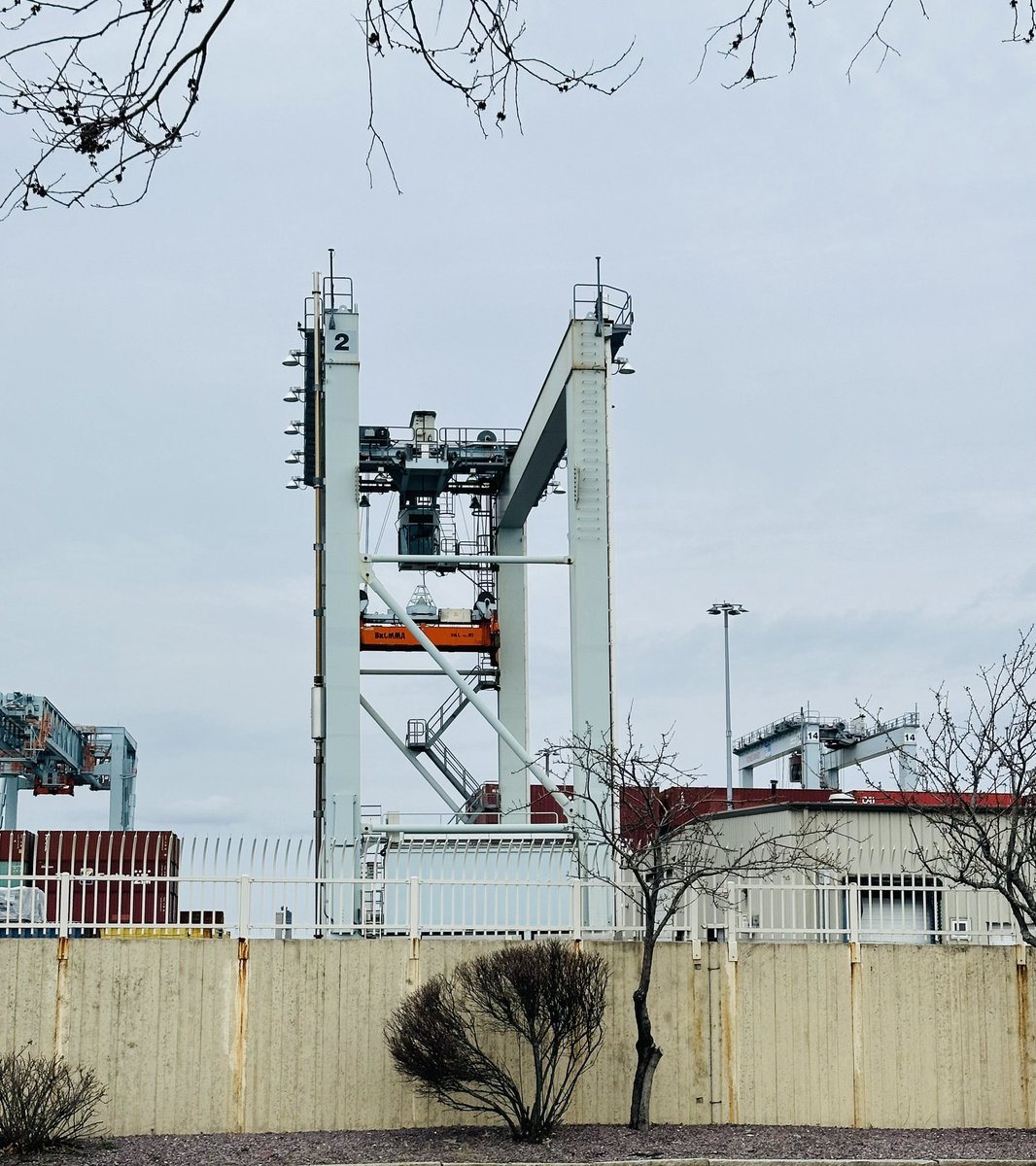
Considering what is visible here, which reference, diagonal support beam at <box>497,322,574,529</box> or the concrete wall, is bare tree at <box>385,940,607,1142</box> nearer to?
the concrete wall

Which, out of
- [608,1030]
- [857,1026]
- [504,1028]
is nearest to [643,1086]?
[608,1030]

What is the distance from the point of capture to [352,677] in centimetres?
2664

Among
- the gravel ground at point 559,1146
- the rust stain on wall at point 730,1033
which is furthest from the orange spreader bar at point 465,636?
the gravel ground at point 559,1146

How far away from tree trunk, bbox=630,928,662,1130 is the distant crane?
3680 centimetres

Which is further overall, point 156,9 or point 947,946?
point 947,946

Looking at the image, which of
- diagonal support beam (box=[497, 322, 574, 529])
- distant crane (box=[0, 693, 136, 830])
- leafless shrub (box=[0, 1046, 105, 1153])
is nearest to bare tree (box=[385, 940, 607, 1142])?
leafless shrub (box=[0, 1046, 105, 1153])

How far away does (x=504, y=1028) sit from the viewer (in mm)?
16203

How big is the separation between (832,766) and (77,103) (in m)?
63.9

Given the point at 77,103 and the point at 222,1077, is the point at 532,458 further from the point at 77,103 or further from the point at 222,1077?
the point at 77,103

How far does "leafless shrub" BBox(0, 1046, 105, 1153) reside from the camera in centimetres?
1463

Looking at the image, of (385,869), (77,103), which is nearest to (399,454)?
(385,869)

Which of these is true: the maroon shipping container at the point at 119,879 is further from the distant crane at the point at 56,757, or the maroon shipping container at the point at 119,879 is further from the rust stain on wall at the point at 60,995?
the distant crane at the point at 56,757

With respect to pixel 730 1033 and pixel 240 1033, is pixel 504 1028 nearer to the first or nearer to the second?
pixel 730 1033

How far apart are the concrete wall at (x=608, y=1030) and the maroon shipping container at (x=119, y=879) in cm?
59
